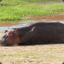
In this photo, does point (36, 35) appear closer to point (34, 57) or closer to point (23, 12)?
point (34, 57)

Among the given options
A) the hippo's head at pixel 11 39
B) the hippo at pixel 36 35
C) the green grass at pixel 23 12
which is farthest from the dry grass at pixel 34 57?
the green grass at pixel 23 12

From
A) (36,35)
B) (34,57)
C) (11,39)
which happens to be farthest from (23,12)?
(34,57)

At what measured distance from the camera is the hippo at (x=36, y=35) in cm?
1589

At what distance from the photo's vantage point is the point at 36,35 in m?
16.0

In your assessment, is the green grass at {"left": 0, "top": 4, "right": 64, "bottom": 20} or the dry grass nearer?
the dry grass

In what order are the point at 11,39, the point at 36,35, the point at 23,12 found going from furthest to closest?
the point at 23,12 → the point at 36,35 → the point at 11,39

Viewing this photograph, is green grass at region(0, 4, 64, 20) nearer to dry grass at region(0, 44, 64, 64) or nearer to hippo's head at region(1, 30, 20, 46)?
hippo's head at region(1, 30, 20, 46)

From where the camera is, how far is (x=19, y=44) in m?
15.9

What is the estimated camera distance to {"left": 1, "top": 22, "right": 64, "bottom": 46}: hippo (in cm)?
1589

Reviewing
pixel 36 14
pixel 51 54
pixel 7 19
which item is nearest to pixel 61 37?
pixel 51 54

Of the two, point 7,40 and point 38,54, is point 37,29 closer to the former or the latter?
point 7,40

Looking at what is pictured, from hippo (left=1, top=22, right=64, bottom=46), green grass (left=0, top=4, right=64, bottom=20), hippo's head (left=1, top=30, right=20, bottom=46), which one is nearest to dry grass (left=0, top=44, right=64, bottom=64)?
hippo (left=1, top=22, right=64, bottom=46)

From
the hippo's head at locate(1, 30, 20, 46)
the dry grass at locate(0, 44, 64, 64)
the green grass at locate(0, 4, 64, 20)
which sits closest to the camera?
the dry grass at locate(0, 44, 64, 64)

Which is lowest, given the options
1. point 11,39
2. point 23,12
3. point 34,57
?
point 23,12
